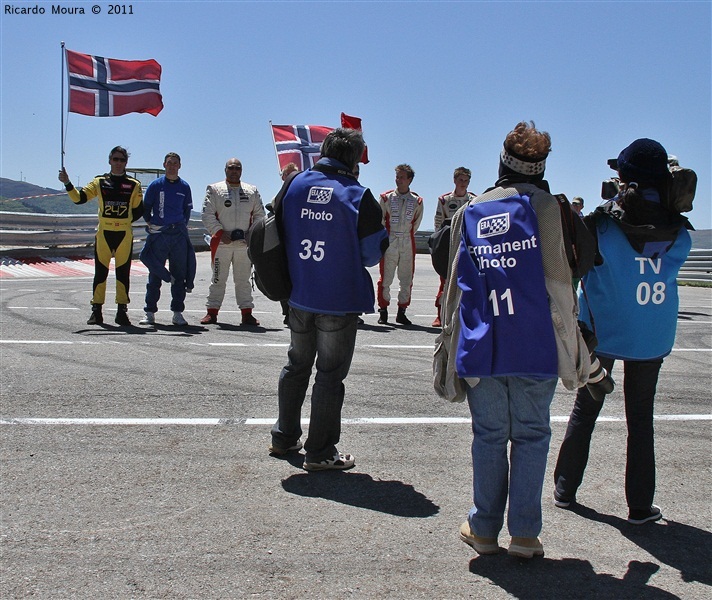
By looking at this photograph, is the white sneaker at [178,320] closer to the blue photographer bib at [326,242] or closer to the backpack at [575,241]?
the blue photographer bib at [326,242]

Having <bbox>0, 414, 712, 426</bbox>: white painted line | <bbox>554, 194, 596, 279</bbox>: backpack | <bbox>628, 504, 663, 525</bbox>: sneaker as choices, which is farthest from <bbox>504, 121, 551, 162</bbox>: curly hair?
<bbox>0, 414, 712, 426</bbox>: white painted line

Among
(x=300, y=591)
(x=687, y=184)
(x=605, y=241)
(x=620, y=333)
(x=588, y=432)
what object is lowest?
(x=300, y=591)

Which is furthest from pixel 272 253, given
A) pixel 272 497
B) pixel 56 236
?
pixel 56 236

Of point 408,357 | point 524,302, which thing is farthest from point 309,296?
point 408,357

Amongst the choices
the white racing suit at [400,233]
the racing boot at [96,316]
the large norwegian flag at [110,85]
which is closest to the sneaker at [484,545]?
the racing boot at [96,316]

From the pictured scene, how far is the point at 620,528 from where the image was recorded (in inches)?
162

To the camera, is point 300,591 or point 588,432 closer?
point 300,591

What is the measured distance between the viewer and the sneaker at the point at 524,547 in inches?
144

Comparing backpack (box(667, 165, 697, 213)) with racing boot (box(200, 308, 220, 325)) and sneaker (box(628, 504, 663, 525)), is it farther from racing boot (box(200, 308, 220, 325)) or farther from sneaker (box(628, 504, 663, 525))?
racing boot (box(200, 308, 220, 325))

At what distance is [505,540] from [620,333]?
118 centimetres

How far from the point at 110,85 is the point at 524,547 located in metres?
10.4

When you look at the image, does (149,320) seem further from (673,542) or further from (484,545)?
(673,542)

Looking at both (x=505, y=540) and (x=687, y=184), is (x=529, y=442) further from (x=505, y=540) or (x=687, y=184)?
(x=687, y=184)

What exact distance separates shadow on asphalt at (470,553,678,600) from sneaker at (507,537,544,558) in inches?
1.5
